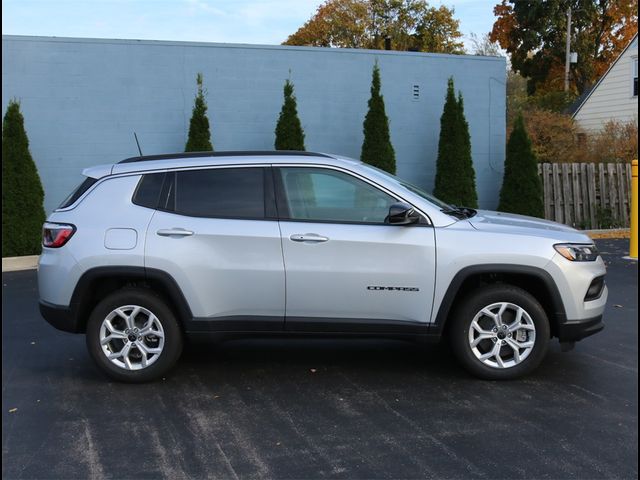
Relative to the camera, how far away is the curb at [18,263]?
12430mm

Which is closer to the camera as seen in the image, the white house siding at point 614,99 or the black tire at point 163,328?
the black tire at point 163,328

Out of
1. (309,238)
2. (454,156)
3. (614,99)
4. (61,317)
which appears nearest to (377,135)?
(454,156)

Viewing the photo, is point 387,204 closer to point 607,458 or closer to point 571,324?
point 571,324

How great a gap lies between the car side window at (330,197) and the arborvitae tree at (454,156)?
10.3 m

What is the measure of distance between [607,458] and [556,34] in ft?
140

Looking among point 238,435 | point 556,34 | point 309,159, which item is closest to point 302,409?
point 238,435

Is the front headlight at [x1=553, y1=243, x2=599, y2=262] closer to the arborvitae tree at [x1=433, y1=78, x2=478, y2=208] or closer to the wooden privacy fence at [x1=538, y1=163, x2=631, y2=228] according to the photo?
the arborvitae tree at [x1=433, y1=78, x2=478, y2=208]

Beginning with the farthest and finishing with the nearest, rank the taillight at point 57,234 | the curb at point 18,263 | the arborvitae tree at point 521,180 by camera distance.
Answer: the arborvitae tree at point 521,180
the curb at point 18,263
the taillight at point 57,234

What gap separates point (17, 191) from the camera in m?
13.4

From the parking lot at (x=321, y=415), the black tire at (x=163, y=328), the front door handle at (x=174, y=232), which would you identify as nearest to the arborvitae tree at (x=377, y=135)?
the parking lot at (x=321, y=415)

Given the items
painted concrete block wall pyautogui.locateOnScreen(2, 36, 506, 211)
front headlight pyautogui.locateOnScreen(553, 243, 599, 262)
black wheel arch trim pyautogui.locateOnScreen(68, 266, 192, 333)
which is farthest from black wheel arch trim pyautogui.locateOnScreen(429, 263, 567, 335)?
painted concrete block wall pyautogui.locateOnScreen(2, 36, 506, 211)

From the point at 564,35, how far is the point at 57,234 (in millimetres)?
42001

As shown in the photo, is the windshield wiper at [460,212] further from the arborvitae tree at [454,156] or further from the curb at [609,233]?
the curb at [609,233]

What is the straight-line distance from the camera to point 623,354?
625 centimetres
